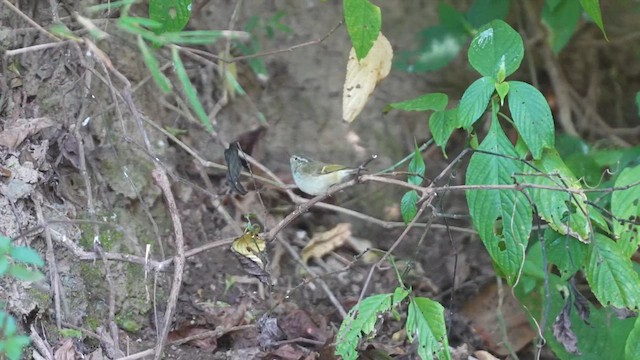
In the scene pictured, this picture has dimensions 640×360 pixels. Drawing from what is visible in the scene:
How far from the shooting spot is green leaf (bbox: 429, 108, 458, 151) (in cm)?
287

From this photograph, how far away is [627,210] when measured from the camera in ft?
9.39

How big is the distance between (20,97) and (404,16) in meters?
2.49

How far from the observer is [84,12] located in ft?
11.2

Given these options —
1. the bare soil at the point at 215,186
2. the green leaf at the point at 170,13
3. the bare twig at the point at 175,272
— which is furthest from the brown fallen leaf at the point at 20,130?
the green leaf at the point at 170,13

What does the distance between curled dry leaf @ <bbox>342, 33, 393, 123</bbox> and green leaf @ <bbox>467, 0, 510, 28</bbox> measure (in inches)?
50.5

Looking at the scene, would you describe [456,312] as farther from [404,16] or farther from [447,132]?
[404,16]

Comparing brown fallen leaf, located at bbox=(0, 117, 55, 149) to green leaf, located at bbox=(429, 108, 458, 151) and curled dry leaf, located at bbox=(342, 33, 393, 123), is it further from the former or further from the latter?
green leaf, located at bbox=(429, 108, 458, 151)

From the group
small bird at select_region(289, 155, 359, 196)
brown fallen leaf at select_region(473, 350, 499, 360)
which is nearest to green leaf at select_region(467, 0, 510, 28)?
small bird at select_region(289, 155, 359, 196)

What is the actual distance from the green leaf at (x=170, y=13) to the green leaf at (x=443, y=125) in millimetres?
960

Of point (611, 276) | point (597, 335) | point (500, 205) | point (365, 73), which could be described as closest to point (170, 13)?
point (365, 73)

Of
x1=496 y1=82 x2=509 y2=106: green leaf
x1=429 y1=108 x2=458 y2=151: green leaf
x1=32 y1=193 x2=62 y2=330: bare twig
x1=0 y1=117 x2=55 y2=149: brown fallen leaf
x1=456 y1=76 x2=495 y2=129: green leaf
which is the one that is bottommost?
x1=32 y1=193 x2=62 y2=330: bare twig

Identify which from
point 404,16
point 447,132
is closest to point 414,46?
point 404,16

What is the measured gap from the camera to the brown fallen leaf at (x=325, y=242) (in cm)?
404

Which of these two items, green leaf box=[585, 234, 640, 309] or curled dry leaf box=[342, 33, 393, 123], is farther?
curled dry leaf box=[342, 33, 393, 123]
